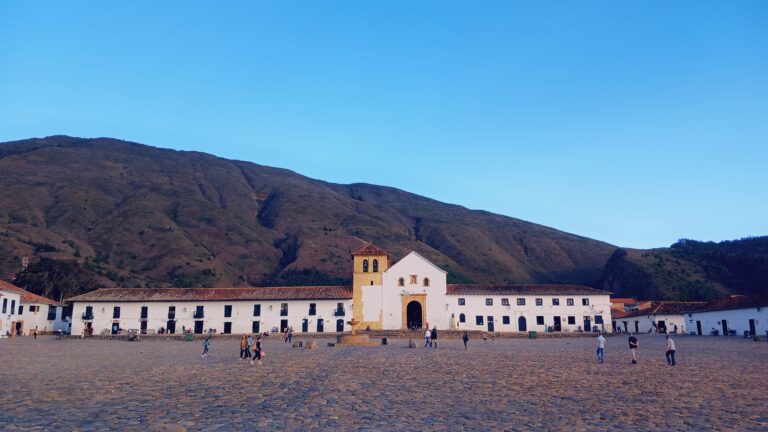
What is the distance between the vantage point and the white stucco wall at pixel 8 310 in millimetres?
51156

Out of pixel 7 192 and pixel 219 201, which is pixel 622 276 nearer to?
pixel 219 201

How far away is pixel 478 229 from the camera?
161750mm

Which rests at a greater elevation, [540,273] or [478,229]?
[478,229]

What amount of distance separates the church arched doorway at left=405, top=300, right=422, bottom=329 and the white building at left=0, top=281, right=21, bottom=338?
38.4 meters

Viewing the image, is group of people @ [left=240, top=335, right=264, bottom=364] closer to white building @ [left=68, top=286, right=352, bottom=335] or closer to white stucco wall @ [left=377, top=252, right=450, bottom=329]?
white building @ [left=68, top=286, right=352, bottom=335]

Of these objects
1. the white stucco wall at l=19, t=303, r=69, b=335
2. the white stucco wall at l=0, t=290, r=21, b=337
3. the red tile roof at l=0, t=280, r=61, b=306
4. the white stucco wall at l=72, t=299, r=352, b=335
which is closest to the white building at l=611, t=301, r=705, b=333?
the white stucco wall at l=72, t=299, r=352, b=335

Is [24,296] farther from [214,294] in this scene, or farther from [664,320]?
[664,320]

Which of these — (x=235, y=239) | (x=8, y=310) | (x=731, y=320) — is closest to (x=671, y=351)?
(x=731, y=320)

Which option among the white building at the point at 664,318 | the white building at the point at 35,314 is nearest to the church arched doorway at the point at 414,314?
the white building at the point at 664,318

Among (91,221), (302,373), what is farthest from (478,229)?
(302,373)

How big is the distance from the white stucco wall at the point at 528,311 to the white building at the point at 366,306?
10 cm

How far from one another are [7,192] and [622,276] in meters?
127

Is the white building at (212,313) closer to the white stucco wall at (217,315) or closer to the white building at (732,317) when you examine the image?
the white stucco wall at (217,315)

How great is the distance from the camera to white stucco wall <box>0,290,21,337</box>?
5116 cm
